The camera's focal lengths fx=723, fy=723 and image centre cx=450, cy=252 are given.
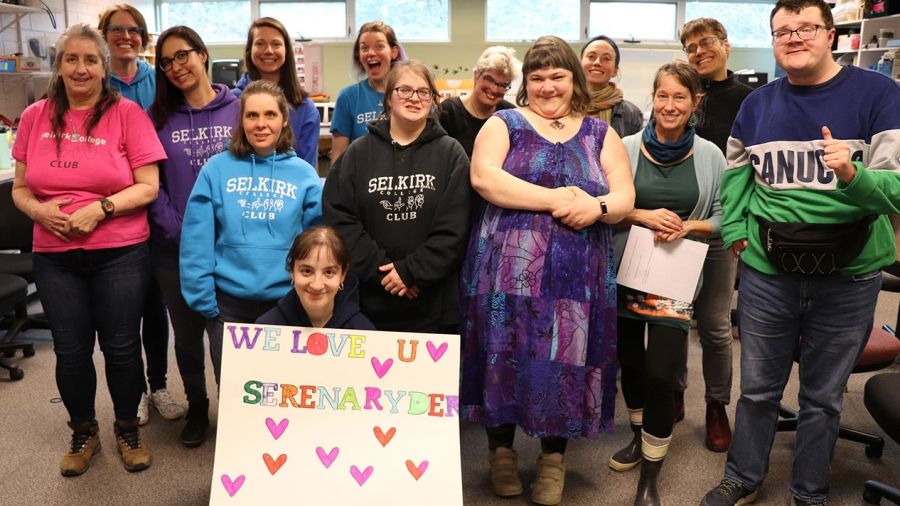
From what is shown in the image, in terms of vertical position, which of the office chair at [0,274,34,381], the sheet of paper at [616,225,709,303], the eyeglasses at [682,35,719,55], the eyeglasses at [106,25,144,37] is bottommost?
the office chair at [0,274,34,381]

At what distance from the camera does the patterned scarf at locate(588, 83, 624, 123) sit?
279 centimetres

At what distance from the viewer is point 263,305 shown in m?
2.19

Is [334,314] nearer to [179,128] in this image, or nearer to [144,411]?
[179,128]

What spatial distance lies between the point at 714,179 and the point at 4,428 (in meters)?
2.75

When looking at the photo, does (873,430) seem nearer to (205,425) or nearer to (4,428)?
(205,425)

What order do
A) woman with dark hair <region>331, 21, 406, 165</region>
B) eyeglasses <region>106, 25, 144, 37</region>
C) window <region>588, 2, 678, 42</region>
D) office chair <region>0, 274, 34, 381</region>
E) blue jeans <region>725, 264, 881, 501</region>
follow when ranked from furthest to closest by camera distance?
1. window <region>588, 2, 678, 42</region>
2. office chair <region>0, 274, 34, 381</region>
3. woman with dark hair <region>331, 21, 406, 165</region>
4. eyeglasses <region>106, 25, 144, 37</region>
5. blue jeans <region>725, 264, 881, 501</region>

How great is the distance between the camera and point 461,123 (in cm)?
272

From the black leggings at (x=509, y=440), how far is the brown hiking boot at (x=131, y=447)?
1.17 meters

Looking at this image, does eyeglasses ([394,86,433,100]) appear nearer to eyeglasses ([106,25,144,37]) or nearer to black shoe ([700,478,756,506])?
eyeglasses ([106,25,144,37])

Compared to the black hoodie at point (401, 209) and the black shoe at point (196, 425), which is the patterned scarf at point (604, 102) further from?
the black shoe at point (196, 425)

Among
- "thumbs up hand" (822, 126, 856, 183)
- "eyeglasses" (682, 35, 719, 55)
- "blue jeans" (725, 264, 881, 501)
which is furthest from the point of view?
"eyeglasses" (682, 35, 719, 55)

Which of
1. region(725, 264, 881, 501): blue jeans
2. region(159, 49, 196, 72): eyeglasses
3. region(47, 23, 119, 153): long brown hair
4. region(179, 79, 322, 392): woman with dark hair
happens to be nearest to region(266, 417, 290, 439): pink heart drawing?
region(179, 79, 322, 392): woman with dark hair

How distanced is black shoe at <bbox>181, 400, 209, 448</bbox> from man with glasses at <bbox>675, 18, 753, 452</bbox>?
5.69 ft

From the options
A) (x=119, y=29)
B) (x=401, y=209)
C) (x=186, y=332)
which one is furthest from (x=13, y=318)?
(x=401, y=209)
